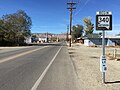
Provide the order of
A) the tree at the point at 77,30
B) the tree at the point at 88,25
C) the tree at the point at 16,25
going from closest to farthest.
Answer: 1. the tree at the point at 16,25
2. the tree at the point at 88,25
3. the tree at the point at 77,30

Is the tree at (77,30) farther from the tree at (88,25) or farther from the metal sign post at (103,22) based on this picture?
the metal sign post at (103,22)

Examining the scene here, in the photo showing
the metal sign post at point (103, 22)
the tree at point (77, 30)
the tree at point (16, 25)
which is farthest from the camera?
the tree at point (77, 30)

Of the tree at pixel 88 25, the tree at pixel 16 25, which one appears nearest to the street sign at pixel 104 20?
the tree at pixel 16 25

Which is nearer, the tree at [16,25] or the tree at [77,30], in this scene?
the tree at [16,25]

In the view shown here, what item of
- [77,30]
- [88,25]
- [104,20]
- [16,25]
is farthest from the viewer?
[77,30]

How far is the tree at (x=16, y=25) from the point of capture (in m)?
76.8

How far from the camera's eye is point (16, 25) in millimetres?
79500

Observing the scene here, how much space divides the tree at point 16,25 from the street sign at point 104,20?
68.7 meters

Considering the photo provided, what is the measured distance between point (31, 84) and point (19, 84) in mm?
460

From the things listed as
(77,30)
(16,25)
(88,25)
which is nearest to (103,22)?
(16,25)

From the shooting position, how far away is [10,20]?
79812 millimetres

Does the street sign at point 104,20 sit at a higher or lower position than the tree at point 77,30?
lower

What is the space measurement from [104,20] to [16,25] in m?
72.5

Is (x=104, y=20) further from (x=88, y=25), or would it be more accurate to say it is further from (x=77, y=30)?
(x=77, y=30)
